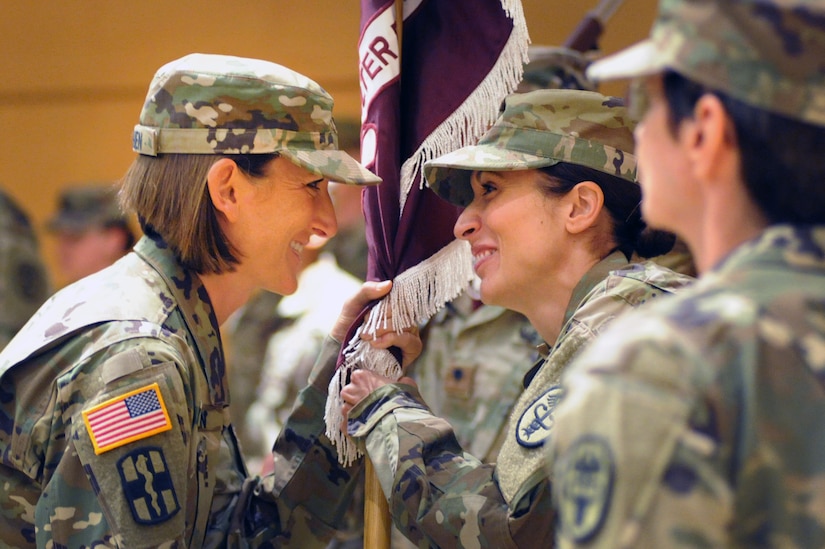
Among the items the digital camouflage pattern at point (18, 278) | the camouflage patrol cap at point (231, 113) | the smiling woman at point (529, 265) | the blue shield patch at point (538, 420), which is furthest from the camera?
the digital camouflage pattern at point (18, 278)

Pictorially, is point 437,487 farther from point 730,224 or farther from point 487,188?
point 730,224

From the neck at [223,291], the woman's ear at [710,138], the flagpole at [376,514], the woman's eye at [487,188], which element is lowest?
the flagpole at [376,514]

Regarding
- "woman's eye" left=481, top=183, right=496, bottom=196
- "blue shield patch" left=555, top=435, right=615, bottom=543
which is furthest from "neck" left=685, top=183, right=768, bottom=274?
"woman's eye" left=481, top=183, right=496, bottom=196

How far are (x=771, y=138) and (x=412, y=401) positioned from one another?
1286mm

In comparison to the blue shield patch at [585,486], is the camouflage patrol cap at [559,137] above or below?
above

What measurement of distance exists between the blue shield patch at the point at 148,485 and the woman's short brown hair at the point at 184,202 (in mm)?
509

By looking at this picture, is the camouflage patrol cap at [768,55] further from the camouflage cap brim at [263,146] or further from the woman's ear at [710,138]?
the camouflage cap brim at [263,146]

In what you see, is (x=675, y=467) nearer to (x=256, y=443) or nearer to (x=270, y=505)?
(x=270, y=505)

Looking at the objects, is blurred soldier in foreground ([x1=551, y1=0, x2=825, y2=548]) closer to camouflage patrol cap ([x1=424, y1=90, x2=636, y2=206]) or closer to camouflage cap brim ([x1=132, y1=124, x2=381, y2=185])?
camouflage patrol cap ([x1=424, y1=90, x2=636, y2=206])

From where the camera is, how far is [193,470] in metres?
2.04

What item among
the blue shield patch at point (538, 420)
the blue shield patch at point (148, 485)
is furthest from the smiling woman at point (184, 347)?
Result: the blue shield patch at point (538, 420)

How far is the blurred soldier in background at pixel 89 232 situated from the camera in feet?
15.6

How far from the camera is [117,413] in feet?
6.13

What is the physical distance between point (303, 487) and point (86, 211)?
2.93 m
